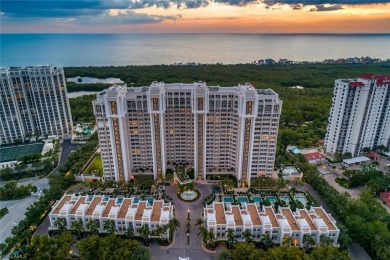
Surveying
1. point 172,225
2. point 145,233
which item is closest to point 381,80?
point 172,225

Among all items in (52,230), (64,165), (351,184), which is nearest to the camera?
(52,230)

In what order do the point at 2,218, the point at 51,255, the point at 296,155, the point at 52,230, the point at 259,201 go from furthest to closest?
1. the point at 296,155
2. the point at 259,201
3. the point at 2,218
4. the point at 52,230
5. the point at 51,255

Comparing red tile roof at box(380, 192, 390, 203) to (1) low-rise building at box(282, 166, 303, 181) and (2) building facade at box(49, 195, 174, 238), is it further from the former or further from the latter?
(2) building facade at box(49, 195, 174, 238)

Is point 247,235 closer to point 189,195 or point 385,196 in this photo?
point 189,195

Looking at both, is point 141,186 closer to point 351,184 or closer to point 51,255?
point 51,255

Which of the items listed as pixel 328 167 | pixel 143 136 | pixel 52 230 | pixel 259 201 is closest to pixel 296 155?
pixel 328 167

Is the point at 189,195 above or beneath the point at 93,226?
beneath

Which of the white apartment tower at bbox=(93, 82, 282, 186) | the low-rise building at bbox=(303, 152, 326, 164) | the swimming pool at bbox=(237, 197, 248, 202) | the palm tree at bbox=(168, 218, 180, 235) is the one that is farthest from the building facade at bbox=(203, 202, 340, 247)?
the low-rise building at bbox=(303, 152, 326, 164)
